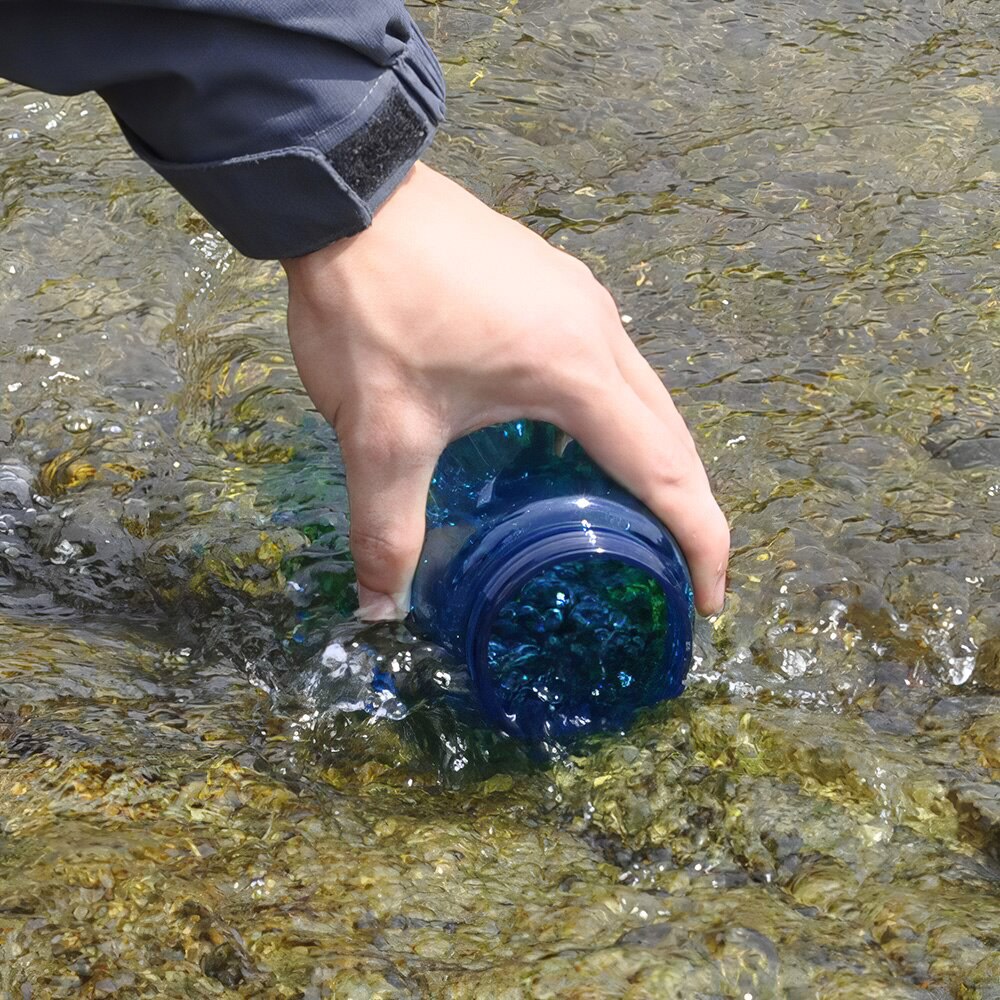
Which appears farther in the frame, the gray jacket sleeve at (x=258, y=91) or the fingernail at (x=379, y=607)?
the fingernail at (x=379, y=607)

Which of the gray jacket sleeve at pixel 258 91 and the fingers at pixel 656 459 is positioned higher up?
the gray jacket sleeve at pixel 258 91

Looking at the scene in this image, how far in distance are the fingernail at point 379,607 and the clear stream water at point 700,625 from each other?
0.13 meters

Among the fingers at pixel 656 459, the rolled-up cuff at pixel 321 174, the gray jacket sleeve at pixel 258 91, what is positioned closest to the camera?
the gray jacket sleeve at pixel 258 91

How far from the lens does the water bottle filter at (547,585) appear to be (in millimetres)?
1769

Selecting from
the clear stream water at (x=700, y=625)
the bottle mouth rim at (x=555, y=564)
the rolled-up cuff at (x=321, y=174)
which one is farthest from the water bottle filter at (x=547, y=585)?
the rolled-up cuff at (x=321, y=174)

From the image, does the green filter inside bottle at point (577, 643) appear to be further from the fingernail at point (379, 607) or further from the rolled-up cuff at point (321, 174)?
the rolled-up cuff at point (321, 174)

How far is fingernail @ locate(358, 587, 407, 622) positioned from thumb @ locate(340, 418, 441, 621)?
2 centimetres

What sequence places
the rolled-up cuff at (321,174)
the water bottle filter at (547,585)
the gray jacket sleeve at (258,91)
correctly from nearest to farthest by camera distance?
the gray jacket sleeve at (258,91)
the rolled-up cuff at (321,174)
the water bottle filter at (547,585)

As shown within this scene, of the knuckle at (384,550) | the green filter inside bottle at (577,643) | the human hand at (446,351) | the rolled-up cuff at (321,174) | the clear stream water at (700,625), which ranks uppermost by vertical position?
the rolled-up cuff at (321,174)

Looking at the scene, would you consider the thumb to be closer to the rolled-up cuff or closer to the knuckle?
the knuckle

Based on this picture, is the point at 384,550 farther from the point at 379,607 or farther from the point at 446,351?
the point at 446,351

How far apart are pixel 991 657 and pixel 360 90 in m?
1.34

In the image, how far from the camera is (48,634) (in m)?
2.19

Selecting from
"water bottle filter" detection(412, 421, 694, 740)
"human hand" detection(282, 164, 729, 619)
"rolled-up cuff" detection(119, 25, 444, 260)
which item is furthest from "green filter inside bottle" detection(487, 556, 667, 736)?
"rolled-up cuff" detection(119, 25, 444, 260)
